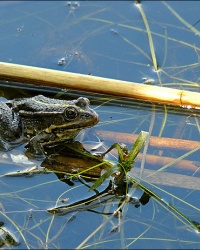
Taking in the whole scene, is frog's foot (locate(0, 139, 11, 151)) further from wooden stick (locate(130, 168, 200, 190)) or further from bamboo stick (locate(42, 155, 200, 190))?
wooden stick (locate(130, 168, 200, 190))

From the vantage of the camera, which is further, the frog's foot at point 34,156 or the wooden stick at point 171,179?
the frog's foot at point 34,156

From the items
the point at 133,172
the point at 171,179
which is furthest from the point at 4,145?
the point at 171,179

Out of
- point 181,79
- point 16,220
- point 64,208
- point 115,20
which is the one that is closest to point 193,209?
point 64,208

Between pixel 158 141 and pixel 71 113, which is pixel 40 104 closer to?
pixel 71 113

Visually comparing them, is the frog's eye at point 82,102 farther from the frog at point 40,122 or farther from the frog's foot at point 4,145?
the frog's foot at point 4,145

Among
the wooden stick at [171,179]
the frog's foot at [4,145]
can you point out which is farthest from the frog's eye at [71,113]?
the wooden stick at [171,179]

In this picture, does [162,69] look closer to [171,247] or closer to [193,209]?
[193,209]

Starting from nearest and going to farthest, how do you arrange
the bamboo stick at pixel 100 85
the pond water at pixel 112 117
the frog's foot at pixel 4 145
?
the pond water at pixel 112 117 < the frog's foot at pixel 4 145 < the bamboo stick at pixel 100 85
